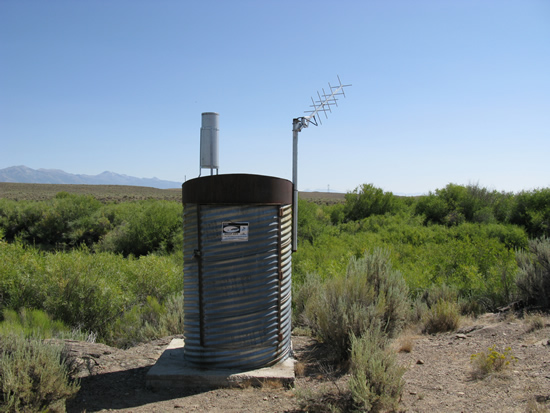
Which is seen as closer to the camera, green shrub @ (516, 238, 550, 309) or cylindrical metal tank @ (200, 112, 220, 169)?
cylindrical metal tank @ (200, 112, 220, 169)

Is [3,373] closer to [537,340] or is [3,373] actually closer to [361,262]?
[361,262]

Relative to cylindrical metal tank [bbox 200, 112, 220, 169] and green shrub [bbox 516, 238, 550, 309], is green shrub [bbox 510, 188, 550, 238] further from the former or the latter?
cylindrical metal tank [bbox 200, 112, 220, 169]

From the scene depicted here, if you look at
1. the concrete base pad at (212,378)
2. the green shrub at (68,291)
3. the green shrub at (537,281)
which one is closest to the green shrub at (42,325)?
the green shrub at (68,291)

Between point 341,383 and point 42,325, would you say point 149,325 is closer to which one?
point 42,325

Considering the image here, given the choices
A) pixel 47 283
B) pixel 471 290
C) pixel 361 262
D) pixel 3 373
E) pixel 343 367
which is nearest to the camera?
pixel 3 373

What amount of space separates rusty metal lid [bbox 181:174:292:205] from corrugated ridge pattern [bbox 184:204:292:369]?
78 millimetres

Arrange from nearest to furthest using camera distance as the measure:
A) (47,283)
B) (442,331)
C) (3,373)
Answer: (3,373), (442,331), (47,283)

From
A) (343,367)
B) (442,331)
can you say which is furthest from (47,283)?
(442,331)

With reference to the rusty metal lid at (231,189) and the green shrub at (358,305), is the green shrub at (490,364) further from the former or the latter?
the rusty metal lid at (231,189)

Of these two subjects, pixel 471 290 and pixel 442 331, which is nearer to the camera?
pixel 442 331

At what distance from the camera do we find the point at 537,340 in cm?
505

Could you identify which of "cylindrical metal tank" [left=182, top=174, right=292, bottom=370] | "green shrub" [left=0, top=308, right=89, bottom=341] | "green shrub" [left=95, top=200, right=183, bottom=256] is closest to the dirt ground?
"cylindrical metal tank" [left=182, top=174, right=292, bottom=370]

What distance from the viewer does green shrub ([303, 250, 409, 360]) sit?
189 inches

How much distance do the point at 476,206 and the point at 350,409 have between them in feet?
73.9
